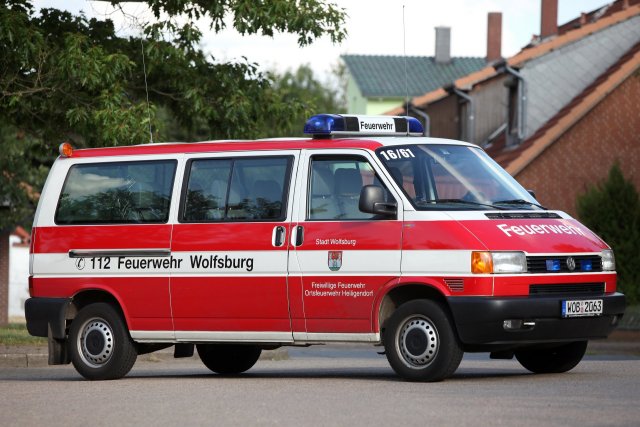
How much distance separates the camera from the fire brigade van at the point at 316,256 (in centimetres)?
1280

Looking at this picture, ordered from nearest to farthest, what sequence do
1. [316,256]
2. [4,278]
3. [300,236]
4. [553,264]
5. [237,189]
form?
1. [553,264]
2. [316,256]
3. [300,236]
4. [237,189]
5. [4,278]

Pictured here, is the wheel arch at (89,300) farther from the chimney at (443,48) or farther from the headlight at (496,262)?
the chimney at (443,48)

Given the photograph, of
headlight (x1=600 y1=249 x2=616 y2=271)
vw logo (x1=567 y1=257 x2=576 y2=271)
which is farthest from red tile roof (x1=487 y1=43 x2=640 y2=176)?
vw logo (x1=567 y1=257 x2=576 y2=271)

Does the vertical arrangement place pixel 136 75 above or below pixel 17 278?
above

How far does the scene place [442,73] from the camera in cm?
8231

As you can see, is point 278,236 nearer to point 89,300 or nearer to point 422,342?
point 422,342

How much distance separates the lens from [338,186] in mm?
13625

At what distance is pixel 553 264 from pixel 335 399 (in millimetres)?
2359

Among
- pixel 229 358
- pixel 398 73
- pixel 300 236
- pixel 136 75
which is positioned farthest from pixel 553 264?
pixel 398 73

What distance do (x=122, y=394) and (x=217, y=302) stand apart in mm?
1614

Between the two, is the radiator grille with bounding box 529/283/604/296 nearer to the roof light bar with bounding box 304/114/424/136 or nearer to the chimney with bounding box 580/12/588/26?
the roof light bar with bounding box 304/114/424/136

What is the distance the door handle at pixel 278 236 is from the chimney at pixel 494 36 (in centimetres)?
4720

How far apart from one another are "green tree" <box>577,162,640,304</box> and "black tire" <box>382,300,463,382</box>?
19111 millimetres

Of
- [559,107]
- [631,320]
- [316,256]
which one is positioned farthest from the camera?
[559,107]
